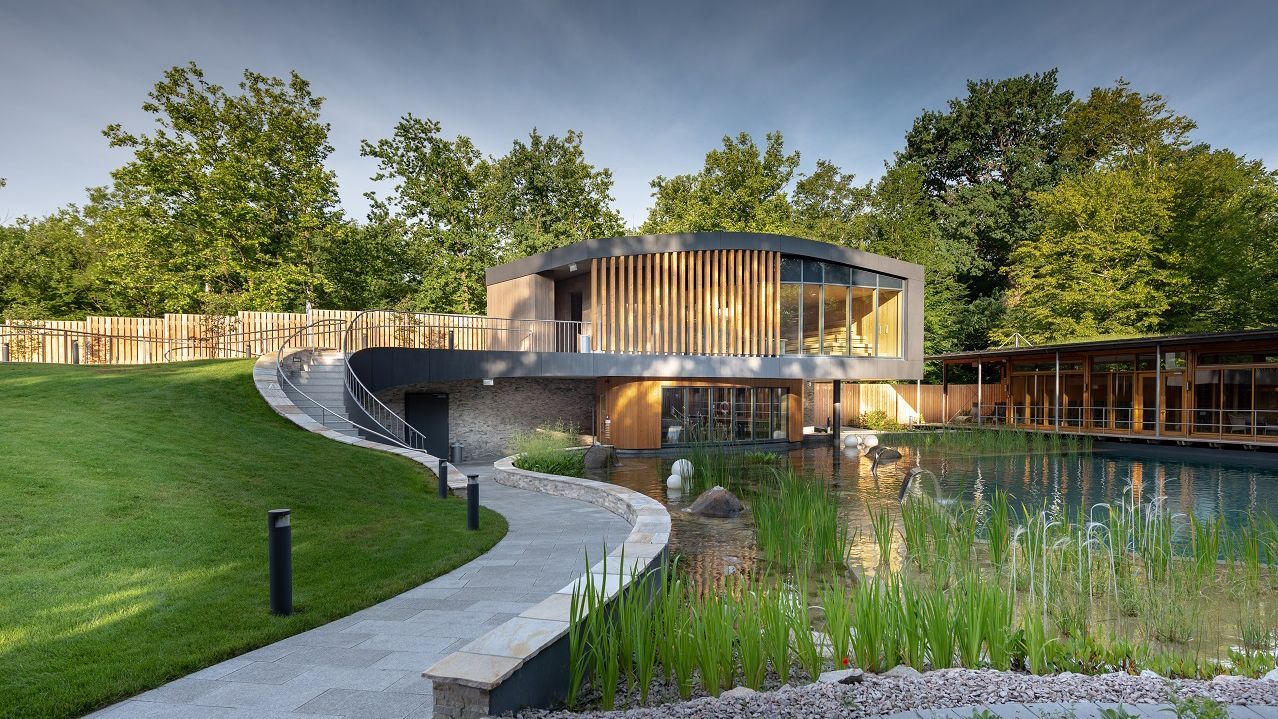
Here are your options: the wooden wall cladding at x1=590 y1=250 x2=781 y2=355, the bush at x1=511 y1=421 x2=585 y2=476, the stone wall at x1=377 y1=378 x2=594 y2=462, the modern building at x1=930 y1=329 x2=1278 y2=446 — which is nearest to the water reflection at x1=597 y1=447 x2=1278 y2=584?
the bush at x1=511 y1=421 x2=585 y2=476

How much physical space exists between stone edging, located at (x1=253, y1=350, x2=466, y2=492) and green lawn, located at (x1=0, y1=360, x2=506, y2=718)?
38 centimetres

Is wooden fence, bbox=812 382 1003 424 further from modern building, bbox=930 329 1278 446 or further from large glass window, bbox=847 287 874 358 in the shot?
large glass window, bbox=847 287 874 358

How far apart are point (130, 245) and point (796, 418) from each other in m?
26.0

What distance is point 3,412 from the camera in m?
8.43

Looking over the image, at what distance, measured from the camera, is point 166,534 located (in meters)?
5.63

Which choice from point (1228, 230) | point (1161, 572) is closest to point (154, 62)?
point (1161, 572)

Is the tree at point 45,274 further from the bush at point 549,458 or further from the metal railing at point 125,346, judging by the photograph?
the bush at point 549,458

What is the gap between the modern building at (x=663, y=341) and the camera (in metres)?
18.3

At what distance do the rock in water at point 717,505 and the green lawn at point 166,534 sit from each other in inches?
120

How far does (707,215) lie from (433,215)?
14570 mm

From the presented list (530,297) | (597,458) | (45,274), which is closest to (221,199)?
(45,274)

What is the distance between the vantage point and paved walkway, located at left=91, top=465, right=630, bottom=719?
10.0 feet

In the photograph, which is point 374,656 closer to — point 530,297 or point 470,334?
point 470,334

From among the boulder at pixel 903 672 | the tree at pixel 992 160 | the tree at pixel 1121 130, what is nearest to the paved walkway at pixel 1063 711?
the boulder at pixel 903 672
